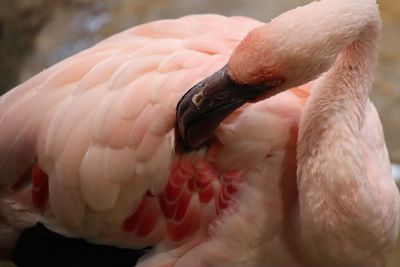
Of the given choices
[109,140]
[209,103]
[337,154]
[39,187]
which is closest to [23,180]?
[39,187]

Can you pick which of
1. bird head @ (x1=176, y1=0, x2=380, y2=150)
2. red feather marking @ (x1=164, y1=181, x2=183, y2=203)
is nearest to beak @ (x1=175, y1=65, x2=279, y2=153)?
bird head @ (x1=176, y1=0, x2=380, y2=150)

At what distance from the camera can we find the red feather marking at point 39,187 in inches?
85.3

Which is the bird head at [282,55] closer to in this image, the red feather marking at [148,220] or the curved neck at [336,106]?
the curved neck at [336,106]

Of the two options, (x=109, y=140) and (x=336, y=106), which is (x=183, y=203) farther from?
(x=336, y=106)

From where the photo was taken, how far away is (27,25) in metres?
3.67

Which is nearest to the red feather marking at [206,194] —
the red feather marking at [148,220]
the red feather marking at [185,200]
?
the red feather marking at [185,200]

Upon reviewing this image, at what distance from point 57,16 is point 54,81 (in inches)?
61.3

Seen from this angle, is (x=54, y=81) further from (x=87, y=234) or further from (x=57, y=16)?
(x=57, y=16)

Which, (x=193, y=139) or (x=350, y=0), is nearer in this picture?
(x=350, y=0)

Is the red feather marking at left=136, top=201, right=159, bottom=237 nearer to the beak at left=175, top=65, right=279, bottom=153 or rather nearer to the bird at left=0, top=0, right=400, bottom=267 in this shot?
the bird at left=0, top=0, right=400, bottom=267

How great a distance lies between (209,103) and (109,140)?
0.98 feet

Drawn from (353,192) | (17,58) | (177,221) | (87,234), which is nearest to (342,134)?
(353,192)

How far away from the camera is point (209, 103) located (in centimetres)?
189

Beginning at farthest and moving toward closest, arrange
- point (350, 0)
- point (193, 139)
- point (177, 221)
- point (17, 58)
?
point (17, 58), point (177, 221), point (193, 139), point (350, 0)
